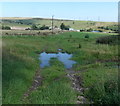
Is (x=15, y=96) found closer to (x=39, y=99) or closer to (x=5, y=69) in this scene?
(x=39, y=99)

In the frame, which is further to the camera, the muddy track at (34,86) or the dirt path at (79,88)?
the muddy track at (34,86)

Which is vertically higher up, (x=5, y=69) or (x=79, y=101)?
(x=5, y=69)

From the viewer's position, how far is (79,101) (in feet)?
41.2

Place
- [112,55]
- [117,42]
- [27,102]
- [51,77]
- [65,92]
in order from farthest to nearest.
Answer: [117,42], [112,55], [51,77], [65,92], [27,102]

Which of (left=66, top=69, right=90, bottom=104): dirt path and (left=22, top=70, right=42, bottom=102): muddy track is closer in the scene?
(left=66, top=69, right=90, bottom=104): dirt path

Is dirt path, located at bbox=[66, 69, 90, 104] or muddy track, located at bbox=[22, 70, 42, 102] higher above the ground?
muddy track, located at bbox=[22, 70, 42, 102]

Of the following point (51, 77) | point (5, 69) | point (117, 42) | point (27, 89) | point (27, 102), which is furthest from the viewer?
point (117, 42)

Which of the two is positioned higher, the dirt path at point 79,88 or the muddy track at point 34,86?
the muddy track at point 34,86

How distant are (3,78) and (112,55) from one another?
64.7 ft

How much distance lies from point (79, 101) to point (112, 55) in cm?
1960

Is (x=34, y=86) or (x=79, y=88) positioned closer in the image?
(x=79, y=88)

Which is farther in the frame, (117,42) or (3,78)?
(117,42)

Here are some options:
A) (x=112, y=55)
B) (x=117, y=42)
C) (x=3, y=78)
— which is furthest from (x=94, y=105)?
(x=117, y=42)

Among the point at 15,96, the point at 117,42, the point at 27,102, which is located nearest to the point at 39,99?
the point at 27,102
